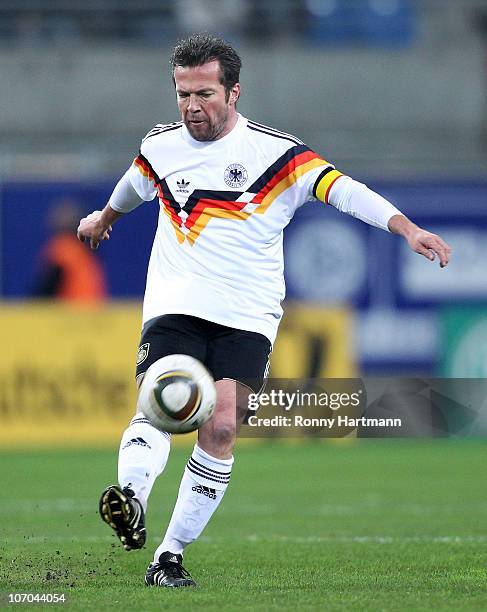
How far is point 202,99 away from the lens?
5.64m

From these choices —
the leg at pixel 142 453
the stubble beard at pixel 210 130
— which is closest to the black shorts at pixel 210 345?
the leg at pixel 142 453

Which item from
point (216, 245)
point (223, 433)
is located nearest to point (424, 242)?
point (216, 245)

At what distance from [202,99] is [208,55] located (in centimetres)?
18

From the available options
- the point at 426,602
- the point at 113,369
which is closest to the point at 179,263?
the point at 426,602

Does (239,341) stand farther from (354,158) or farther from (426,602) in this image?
(354,158)

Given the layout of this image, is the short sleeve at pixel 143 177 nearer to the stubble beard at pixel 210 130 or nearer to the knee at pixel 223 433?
the stubble beard at pixel 210 130

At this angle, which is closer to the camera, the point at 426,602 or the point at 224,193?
the point at 426,602

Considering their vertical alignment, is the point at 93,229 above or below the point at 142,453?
above

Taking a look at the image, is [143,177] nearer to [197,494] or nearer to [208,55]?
[208,55]

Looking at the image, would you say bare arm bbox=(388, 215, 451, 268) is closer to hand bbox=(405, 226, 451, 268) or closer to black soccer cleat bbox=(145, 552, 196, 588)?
hand bbox=(405, 226, 451, 268)

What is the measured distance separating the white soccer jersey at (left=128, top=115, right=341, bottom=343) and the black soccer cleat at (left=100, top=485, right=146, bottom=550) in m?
0.91

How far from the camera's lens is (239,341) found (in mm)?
5734

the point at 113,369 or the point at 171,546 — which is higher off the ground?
the point at 171,546

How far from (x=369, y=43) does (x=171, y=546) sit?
49.6ft
